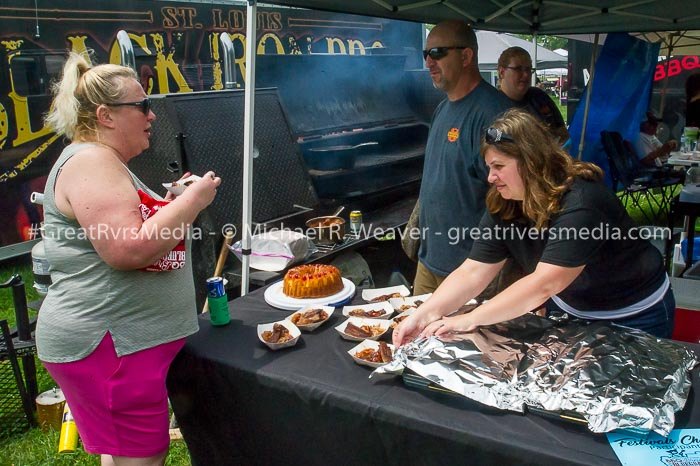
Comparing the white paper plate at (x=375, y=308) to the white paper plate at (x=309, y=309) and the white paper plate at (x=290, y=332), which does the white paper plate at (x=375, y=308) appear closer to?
the white paper plate at (x=309, y=309)

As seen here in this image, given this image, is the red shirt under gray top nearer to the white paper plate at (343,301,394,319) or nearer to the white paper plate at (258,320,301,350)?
the white paper plate at (258,320,301,350)

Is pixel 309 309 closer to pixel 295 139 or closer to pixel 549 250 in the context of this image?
pixel 549 250

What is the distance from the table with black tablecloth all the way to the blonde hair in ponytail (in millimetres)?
885

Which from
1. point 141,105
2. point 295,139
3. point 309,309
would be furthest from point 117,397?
point 295,139

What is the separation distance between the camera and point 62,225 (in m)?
1.88

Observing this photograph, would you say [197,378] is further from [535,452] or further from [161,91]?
[161,91]

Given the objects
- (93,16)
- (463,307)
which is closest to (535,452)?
(463,307)

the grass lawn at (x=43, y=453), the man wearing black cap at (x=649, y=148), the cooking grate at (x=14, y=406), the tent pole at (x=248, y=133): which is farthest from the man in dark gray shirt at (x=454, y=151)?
the man wearing black cap at (x=649, y=148)

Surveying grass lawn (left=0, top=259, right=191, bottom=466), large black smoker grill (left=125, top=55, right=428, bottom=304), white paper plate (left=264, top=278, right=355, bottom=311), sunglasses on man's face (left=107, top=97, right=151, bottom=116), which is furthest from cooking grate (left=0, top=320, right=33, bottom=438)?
sunglasses on man's face (left=107, top=97, right=151, bottom=116)

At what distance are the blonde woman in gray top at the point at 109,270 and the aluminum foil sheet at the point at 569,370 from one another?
0.82 metres

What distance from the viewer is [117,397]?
6.28 feet

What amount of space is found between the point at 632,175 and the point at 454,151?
5735 mm

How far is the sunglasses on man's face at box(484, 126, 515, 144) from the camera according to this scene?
185cm

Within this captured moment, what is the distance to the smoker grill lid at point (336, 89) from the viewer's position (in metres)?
5.19
